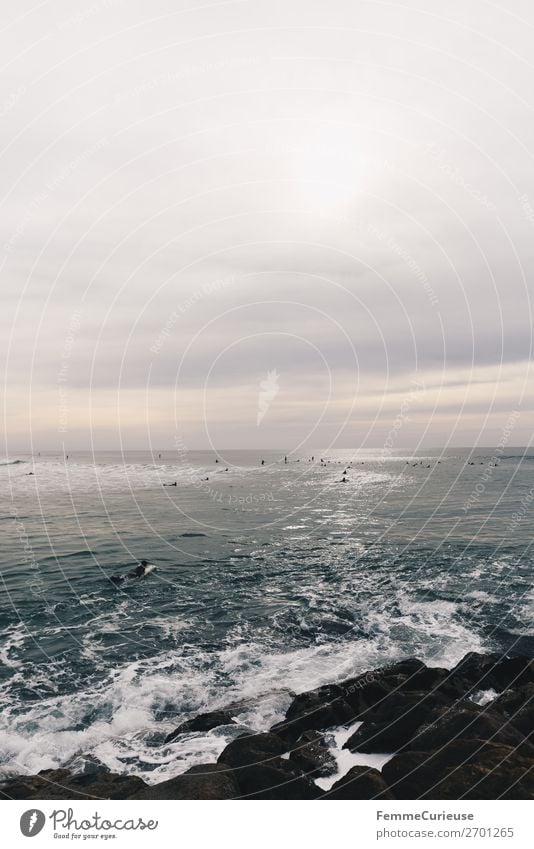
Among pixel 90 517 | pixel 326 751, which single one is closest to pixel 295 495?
pixel 90 517

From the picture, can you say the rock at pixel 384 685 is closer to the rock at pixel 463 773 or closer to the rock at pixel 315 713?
the rock at pixel 315 713

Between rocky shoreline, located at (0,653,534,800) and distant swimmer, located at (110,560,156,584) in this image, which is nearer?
rocky shoreline, located at (0,653,534,800)

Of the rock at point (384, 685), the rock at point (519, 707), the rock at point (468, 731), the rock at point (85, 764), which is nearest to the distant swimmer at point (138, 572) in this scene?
the rock at point (85, 764)

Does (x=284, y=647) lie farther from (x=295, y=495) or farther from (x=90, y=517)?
(x=295, y=495)

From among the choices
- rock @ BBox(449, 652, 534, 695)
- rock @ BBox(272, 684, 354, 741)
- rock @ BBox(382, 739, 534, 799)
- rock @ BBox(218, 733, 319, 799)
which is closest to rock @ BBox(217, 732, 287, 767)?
rock @ BBox(218, 733, 319, 799)

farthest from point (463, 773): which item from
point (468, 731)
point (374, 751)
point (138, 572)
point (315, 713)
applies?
point (138, 572)
